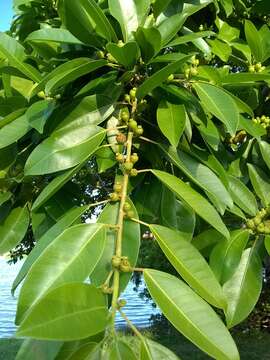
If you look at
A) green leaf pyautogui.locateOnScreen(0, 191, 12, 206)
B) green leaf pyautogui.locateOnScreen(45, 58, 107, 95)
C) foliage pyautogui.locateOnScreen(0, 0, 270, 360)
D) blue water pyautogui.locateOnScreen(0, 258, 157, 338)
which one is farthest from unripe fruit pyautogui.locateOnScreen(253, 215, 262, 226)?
blue water pyautogui.locateOnScreen(0, 258, 157, 338)

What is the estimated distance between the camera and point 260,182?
1465mm

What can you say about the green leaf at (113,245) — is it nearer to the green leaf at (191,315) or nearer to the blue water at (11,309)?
the green leaf at (191,315)

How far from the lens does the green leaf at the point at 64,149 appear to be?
113cm

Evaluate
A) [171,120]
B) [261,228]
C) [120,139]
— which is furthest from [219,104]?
[261,228]

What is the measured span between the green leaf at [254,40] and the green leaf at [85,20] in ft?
1.84

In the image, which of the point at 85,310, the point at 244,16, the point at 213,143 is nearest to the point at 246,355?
the point at 244,16

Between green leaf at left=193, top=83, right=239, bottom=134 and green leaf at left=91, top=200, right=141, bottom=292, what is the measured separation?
0.90 ft

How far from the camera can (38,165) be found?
113cm

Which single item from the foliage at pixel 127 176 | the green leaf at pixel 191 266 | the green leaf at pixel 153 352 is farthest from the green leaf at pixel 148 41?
the green leaf at pixel 153 352

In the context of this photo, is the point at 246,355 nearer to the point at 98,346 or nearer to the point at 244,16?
the point at 244,16

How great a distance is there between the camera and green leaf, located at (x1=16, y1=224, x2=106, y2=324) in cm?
85

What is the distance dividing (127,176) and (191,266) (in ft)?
0.84

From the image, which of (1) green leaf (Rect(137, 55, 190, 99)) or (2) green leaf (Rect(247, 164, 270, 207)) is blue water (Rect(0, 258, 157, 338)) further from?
(1) green leaf (Rect(137, 55, 190, 99))

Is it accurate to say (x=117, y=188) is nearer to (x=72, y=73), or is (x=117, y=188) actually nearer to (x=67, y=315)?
(x=72, y=73)
